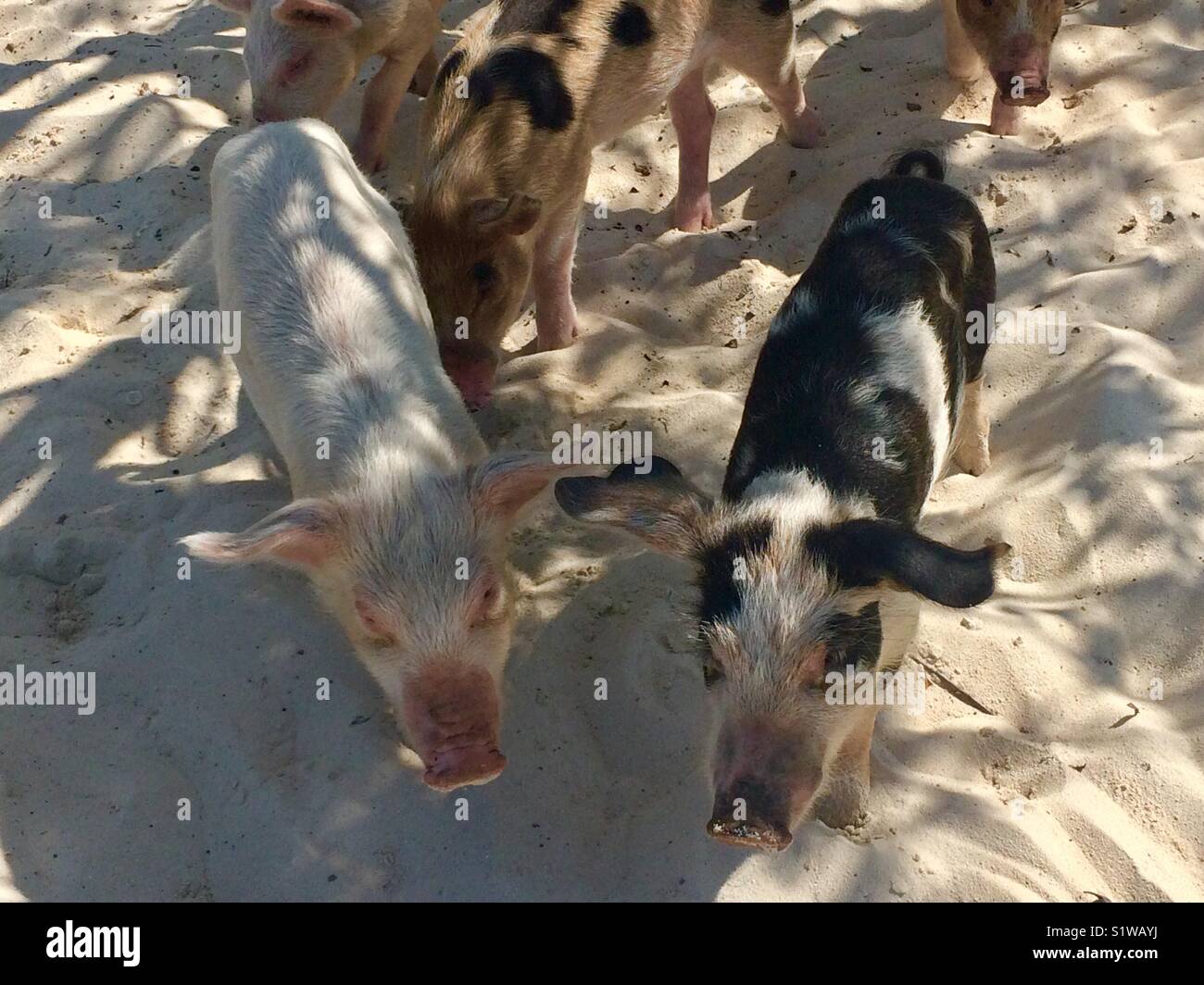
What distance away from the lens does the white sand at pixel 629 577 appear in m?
3.61

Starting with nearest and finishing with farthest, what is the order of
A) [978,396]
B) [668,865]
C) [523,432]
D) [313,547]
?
[668,865], [313,547], [978,396], [523,432]

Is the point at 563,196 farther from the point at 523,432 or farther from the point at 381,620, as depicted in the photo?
the point at 381,620

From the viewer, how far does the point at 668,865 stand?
3551 mm

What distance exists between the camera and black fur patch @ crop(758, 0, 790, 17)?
6234 mm

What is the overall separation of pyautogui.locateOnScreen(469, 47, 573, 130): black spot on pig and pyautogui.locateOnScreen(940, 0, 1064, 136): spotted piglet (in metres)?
2.27

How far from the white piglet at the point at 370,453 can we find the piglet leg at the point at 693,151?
6.09ft

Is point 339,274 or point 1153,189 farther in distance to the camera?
point 1153,189

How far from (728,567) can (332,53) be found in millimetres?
4558

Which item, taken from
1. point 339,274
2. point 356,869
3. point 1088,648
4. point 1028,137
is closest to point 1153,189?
point 1028,137

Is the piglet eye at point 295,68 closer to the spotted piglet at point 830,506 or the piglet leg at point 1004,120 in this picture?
the spotted piglet at point 830,506

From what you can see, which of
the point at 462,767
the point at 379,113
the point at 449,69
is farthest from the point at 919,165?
the point at 379,113

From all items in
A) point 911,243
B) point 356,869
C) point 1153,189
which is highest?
point 911,243

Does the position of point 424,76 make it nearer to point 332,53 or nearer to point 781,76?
point 332,53

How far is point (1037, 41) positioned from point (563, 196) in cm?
258
